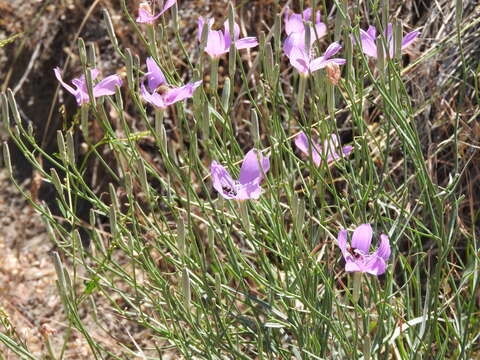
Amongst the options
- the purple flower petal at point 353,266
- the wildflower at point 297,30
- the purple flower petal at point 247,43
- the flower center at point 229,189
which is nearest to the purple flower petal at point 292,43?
the wildflower at point 297,30

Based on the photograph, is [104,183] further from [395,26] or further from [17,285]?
[395,26]

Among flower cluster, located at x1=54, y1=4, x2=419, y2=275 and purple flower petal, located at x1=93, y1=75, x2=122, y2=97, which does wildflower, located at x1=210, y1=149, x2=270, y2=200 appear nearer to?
flower cluster, located at x1=54, y1=4, x2=419, y2=275

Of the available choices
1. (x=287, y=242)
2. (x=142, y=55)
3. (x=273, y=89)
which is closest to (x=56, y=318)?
(x=142, y=55)

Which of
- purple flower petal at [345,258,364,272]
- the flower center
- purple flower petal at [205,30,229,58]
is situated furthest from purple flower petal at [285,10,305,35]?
purple flower petal at [345,258,364,272]

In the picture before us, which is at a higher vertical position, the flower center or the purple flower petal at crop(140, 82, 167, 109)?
the purple flower petal at crop(140, 82, 167, 109)

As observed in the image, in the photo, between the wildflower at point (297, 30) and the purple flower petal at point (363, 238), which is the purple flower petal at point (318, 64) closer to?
the wildflower at point (297, 30)

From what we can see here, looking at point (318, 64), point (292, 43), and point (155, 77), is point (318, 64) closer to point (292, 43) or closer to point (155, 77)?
point (292, 43)

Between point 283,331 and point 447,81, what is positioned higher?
point 447,81

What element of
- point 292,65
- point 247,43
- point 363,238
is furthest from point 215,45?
point 363,238
